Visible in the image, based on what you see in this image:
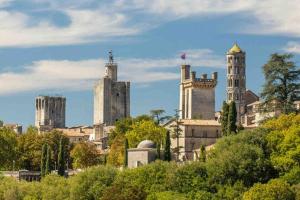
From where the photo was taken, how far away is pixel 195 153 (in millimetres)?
108250

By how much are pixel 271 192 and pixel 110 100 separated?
413 feet

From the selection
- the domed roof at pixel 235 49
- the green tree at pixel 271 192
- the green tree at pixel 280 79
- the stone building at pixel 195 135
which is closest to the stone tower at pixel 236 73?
the domed roof at pixel 235 49

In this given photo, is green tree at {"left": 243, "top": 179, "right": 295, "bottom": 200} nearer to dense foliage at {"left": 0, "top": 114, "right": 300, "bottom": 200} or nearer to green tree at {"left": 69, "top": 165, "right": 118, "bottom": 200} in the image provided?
dense foliage at {"left": 0, "top": 114, "right": 300, "bottom": 200}

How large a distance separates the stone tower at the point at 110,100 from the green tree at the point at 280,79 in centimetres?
10063

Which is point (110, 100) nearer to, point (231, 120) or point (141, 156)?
point (141, 156)

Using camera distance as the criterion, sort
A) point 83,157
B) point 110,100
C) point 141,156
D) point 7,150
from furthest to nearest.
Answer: point 110,100 < point 83,157 < point 7,150 < point 141,156

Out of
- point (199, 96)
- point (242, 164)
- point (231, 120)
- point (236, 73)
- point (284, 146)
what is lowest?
point (242, 164)

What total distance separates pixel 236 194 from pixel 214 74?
92.2 meters

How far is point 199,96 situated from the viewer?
527 ft

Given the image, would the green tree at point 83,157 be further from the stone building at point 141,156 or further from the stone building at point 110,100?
the stone building at point 110,100

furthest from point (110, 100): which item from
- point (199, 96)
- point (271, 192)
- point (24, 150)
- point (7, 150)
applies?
point (271, 192)

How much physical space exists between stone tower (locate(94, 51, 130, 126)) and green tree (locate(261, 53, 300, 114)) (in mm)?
100633

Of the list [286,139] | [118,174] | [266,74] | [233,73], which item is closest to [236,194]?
[286,139]

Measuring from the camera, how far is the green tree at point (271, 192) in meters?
64.6
